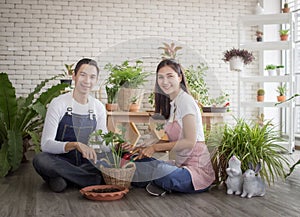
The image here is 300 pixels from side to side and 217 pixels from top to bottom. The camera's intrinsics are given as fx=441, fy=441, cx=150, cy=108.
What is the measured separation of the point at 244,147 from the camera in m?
2.88

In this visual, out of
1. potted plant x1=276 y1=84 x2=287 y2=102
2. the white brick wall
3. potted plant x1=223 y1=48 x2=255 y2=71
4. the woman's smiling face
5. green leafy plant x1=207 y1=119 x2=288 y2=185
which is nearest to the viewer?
the woman's smiling face

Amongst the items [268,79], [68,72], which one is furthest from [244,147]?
[68,72]

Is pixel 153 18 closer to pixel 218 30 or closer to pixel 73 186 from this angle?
pixel 218 30

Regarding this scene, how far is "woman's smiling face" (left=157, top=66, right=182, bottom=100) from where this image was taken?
2432mm

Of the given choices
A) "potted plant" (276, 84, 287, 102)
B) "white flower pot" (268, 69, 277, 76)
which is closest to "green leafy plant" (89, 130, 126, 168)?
"white flower pot" (268, 69, 277, 76)

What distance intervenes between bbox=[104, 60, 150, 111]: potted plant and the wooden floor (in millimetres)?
563

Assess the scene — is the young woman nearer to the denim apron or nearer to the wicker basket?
the wicker basket

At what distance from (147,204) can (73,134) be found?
31.2 inches

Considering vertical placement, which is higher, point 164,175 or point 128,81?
point 128,81

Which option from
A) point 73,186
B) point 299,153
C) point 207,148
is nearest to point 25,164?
point 73,186

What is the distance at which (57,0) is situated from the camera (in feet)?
19.8

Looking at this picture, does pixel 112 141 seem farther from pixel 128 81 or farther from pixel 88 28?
pixel 88 28

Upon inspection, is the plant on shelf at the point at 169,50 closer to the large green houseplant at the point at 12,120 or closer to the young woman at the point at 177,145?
the young woman at the point at 177,145

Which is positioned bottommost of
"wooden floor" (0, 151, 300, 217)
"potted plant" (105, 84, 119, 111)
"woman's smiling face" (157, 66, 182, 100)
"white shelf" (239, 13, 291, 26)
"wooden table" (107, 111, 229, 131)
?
"wooden floor" (0, 151, 300, 217)
